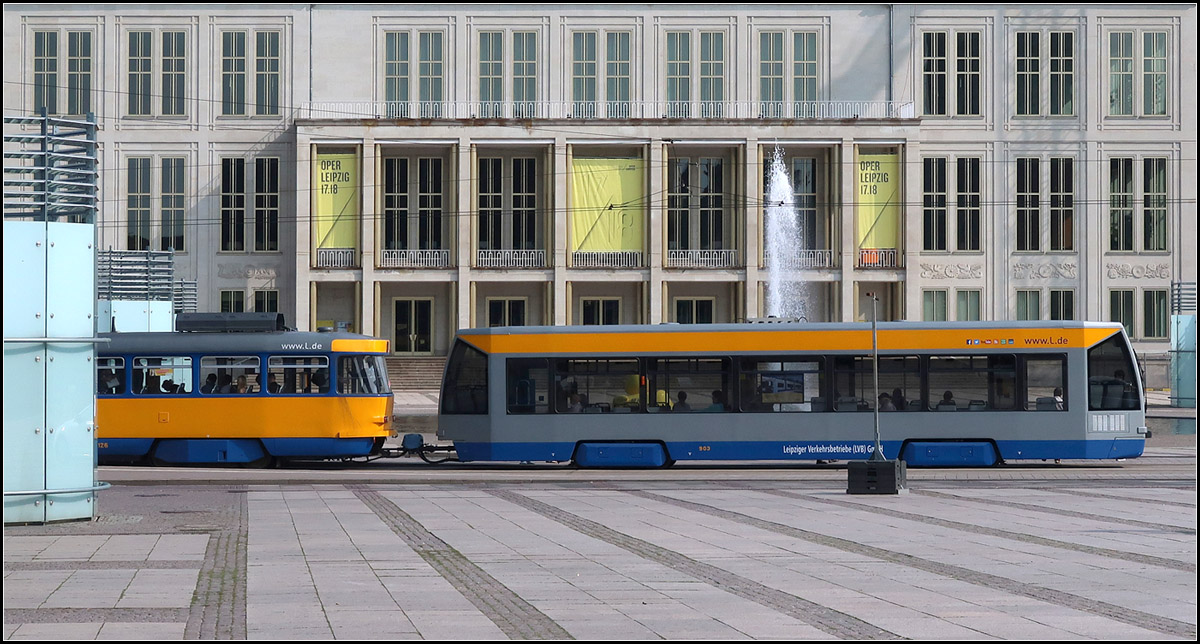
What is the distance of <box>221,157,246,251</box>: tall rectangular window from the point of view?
6419 centimetres

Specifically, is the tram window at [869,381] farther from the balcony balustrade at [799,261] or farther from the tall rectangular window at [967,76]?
the tall rectangular window at [967,76]

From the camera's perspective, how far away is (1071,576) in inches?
460

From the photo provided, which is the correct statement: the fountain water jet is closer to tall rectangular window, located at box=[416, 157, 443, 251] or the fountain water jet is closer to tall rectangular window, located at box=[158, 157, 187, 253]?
tall rectangular window, located at box=[416, 157, 443, 251]

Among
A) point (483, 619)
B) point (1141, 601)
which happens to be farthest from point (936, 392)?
point (483, 619)

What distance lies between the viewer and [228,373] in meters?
27.9

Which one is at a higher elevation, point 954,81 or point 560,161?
point 954,81

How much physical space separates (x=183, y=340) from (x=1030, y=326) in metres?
16.4

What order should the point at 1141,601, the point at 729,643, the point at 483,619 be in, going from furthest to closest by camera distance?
the point at 1141,601 < the point at 483,619 < the point at 729,643

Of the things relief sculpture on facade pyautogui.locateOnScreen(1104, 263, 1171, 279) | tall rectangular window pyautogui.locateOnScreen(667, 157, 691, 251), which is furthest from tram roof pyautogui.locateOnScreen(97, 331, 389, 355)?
relief sculpture on facade pyautogui.locateOnScreen(1104, 263, 1171, 279)

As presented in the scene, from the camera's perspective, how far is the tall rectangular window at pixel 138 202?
63.5m

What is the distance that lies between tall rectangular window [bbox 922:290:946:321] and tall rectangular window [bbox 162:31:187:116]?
3446cm

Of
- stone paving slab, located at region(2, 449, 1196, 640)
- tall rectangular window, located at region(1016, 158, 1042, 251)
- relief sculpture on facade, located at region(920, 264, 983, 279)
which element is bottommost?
stone paving slab, located at region(2, 449, 1196, 640)

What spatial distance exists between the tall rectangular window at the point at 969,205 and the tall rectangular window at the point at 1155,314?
26.7 ft

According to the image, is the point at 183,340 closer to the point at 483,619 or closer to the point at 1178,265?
the point at 483,619
